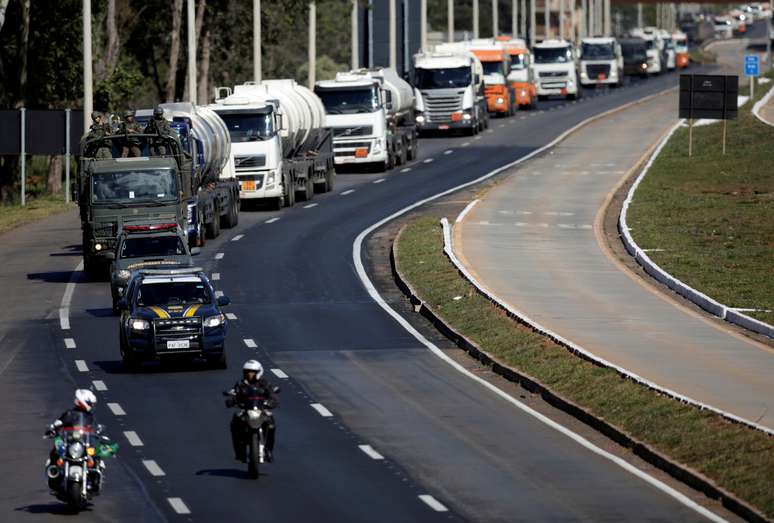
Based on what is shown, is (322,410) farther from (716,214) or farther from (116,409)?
(716,214)

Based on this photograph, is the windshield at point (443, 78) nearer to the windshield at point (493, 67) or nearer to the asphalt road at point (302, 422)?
the windshield at point (493, 67)

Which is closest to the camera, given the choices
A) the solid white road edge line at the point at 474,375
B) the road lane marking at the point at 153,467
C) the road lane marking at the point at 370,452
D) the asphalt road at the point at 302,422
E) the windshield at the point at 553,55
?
the asphalt road at the point at 302,422

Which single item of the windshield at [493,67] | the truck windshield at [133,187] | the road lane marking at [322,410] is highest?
the windshield at [493,67]

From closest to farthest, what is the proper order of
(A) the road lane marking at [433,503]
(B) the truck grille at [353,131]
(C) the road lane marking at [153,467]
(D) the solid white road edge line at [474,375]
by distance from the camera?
(A) the road lane marking at [433,503]
(D) the solid white road edge line at [474,375]
(C) the road lane marking at [153,467]
(B) the truck grille at [353,131]

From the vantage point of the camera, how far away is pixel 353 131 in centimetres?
7375

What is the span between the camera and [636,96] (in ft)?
407

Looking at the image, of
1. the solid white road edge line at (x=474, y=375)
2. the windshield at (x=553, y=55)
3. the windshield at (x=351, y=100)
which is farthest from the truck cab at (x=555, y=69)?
the windshield at (x=351, y=100)

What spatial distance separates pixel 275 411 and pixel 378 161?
4658 centimetres

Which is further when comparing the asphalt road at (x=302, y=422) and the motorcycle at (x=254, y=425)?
the motorcycle at (x=254, y=425)

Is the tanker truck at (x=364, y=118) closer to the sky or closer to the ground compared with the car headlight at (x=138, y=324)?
closer to the sky

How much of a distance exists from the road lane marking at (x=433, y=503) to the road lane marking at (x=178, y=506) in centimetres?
283

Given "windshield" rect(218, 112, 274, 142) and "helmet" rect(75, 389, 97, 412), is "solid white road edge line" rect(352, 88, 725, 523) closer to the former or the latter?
"windshield" rect(218, 112, 274, 142)

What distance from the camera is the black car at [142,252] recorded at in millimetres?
40750

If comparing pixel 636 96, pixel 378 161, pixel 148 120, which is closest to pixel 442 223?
pixel 148 120
